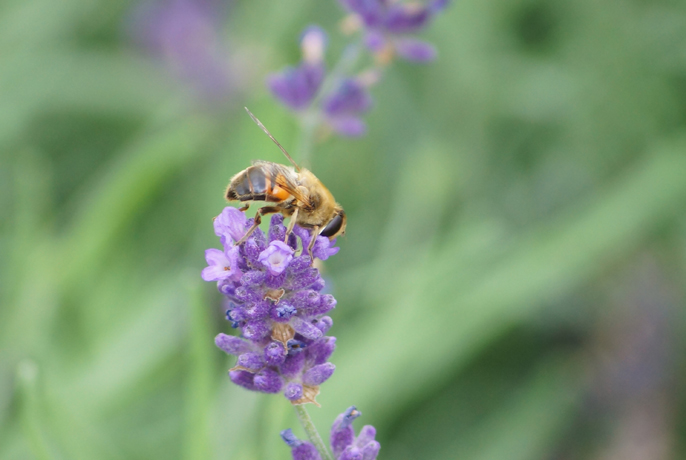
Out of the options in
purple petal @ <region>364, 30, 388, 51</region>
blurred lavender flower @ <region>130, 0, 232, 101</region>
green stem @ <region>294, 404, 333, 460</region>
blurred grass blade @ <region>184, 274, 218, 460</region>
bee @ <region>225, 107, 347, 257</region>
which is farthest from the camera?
blurred lavender flower @ <region>130, 0, 232, 101</region>

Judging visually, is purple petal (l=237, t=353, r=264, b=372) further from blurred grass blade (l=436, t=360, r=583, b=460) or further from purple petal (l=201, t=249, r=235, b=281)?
blurred grass blade (l=436, t=360, r=583, b=460)

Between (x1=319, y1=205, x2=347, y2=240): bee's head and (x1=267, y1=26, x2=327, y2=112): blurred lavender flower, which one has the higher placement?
(x1=267, y1=26, x2=327, y2=112): blurred lavender flower

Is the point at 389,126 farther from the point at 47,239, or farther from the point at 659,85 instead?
the point at 47,239

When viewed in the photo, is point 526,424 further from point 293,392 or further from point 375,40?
point 293,392

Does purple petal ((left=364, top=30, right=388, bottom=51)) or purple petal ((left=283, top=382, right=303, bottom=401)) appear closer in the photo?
purple petal ((left=283, top=382, right=303, bottom=401))

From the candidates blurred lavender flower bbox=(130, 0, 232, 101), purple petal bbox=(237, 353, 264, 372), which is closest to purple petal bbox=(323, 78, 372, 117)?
purple petal bbox=(237, 353, 264, 372)

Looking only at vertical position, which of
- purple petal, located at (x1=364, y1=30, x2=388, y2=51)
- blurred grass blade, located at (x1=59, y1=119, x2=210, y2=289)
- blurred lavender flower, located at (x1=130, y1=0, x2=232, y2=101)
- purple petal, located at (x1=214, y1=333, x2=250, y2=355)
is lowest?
purple petal, located at (x1=214, y1=333, x2=250, y2=355)

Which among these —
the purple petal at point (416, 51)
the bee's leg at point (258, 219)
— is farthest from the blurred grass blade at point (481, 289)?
the bee's leg at point (258, 219)
